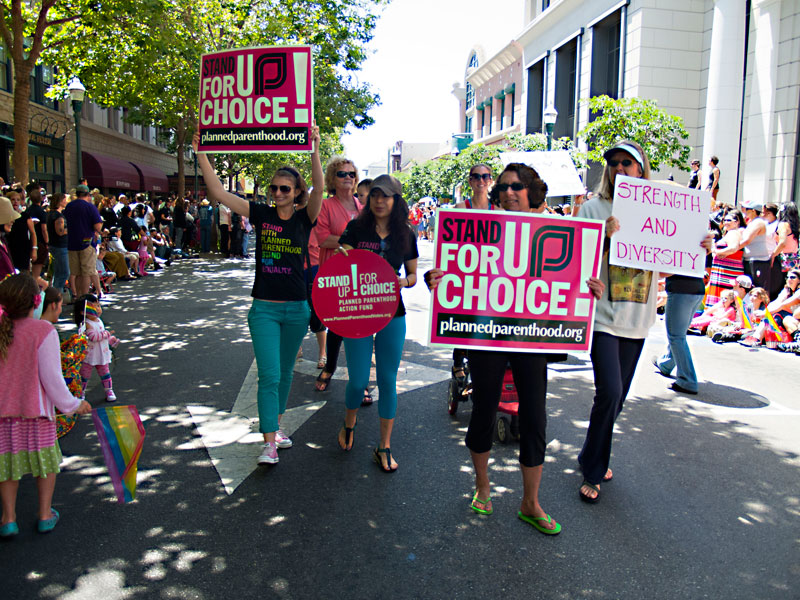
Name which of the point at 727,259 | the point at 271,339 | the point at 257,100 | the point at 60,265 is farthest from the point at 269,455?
the point at 60,265

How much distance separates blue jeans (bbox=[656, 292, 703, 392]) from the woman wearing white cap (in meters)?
2.66

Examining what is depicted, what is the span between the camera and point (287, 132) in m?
5.28

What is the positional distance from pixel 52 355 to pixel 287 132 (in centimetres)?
254

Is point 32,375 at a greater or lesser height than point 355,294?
lesser

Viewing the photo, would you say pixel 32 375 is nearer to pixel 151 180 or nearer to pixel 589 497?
pixel 589 497

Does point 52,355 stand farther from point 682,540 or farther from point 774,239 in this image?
point 774,239

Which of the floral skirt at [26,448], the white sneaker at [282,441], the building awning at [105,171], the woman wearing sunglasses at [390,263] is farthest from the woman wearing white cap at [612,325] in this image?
the building awning at [105,171]

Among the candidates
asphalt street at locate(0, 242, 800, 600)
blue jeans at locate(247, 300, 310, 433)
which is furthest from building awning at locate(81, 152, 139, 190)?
blue jeans at locate(247, 300, 310, 433)

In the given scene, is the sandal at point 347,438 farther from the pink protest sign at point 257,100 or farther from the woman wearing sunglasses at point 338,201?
the pink protest sign at point 257,100

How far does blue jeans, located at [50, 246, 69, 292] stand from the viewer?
11281 millimetres

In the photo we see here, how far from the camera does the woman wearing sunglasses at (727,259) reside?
9402 mm

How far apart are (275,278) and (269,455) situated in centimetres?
119

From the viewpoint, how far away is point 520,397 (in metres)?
3.61

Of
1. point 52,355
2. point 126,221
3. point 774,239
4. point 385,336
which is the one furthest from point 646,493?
point 126,221
